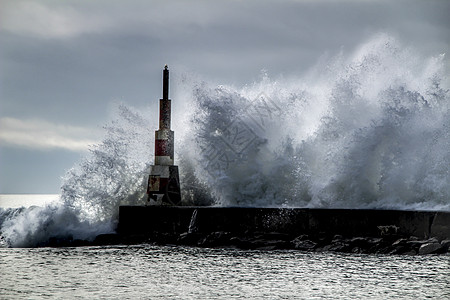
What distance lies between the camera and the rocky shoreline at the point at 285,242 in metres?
10.8

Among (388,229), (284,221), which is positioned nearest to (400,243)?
(388,229)

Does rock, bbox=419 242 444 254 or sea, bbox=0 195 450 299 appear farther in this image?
rock, bbox=419 242 444 254

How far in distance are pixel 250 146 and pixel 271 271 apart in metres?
6.62

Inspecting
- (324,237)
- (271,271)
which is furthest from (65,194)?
(271,271)

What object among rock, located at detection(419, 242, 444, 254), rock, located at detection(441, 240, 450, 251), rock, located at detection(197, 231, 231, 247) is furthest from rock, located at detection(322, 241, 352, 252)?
rock, located at detection(197, 231, 231, 247)

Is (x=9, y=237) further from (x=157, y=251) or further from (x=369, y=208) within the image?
(x=369, y=208)

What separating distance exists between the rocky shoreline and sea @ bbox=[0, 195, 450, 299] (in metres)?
0.36

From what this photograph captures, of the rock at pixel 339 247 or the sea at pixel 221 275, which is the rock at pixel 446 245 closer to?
the sea at pixel 221 275

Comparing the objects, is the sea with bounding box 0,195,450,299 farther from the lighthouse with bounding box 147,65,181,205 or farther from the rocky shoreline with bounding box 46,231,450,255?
the lighthouse with bounding box 147,65,181,205

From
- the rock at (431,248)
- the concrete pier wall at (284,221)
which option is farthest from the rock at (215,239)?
the rock at (431,248)

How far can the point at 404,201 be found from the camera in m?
12.8

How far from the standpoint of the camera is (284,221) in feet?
41.4

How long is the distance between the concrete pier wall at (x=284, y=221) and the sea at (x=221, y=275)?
1.03 meters

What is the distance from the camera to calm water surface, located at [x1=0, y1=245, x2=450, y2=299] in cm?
773
